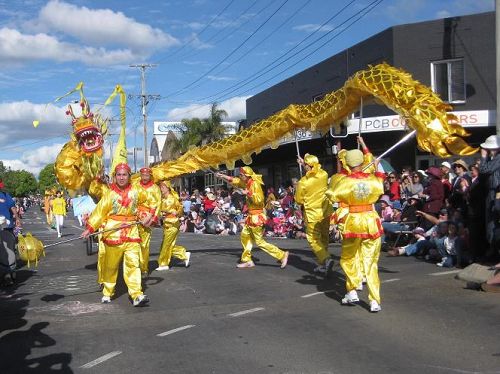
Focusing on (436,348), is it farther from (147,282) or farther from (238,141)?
(238,141)

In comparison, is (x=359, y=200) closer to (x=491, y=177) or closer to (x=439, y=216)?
(x=491, y=177)

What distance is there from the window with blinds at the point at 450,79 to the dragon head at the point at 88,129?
14243 mm

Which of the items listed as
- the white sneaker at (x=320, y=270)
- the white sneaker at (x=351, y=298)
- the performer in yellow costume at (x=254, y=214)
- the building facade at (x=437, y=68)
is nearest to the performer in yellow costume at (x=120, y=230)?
the white sneaker at (x=351, y=298)

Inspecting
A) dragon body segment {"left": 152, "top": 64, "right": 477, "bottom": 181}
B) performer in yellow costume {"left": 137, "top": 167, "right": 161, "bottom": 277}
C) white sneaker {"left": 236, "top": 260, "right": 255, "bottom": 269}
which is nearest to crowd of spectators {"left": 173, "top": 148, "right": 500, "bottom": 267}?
dragon body segment {"left": 152, "top": 64, "right": 477, "bottom": 181}

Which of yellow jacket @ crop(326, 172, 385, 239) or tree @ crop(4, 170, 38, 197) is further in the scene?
tree @ crop(4, 170, 38, 197)

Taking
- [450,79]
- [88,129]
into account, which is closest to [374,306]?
[88,129]

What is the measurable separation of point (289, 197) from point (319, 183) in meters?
9.49

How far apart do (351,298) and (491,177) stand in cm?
303

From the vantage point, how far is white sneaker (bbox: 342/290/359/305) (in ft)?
22.3

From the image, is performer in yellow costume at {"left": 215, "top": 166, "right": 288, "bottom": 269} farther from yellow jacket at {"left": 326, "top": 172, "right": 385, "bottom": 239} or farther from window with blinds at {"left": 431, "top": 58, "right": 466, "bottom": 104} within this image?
window with blinds at {"left": 431, "top": 58, "right": 466, "bottom": 104}

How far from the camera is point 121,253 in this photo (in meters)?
7.52

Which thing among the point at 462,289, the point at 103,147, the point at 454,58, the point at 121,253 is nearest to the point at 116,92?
the point at 103,147

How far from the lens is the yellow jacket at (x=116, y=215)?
7.46 metres

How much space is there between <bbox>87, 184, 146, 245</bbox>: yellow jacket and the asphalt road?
93 cm
